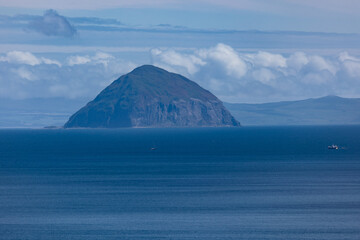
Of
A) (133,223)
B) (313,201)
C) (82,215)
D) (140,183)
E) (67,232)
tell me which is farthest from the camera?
(140,183)

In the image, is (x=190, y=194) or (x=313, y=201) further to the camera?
(x=190, y=194)

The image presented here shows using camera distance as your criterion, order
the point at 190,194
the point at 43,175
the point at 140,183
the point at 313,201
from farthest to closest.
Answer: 1. the point at 43,175
2. the point at 140,183
3. the point at 190,194
4. the point at 313,201

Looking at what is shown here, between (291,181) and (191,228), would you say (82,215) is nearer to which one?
(191,228)

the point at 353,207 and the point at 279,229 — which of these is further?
the point at 353,207

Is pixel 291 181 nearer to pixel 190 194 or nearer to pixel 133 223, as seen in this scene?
pixel 190 194

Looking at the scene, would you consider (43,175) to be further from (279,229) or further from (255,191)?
(279,229)

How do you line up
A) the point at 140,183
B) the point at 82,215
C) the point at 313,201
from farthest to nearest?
the point at 140,183 < the point at 313,201 < the point at 82,215

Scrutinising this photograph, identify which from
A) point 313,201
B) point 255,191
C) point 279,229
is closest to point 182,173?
point 255,191

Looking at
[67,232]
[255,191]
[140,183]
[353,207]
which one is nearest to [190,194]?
[255,191]

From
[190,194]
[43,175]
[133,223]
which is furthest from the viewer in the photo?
[43,175]
